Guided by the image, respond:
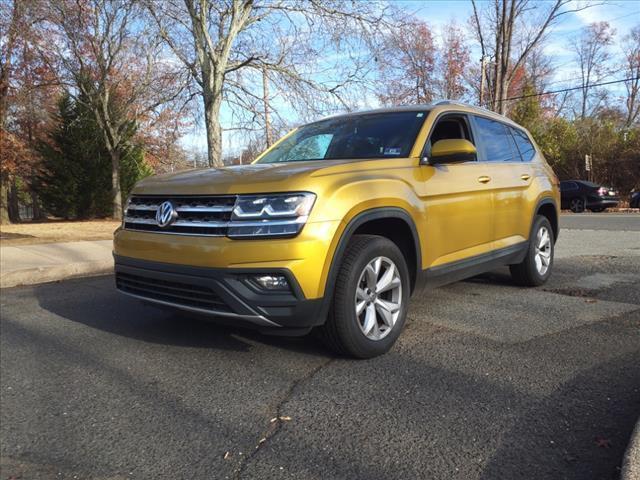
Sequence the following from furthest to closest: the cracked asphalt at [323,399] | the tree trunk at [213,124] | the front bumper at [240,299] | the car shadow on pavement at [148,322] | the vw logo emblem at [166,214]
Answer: the tree trunk at [213,124], the car shadow on pavement at [148,322], the vw logo emblem at [166,214], the front bumper at [240,299], the cracked asphalt at [323,399]

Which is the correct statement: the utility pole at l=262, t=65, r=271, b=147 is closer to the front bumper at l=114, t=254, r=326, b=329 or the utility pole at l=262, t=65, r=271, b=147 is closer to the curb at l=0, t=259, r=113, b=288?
the curb at l=0, t=259, r=113, b=288

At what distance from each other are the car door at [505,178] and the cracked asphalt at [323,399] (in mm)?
767

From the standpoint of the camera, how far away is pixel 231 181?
10.7ft

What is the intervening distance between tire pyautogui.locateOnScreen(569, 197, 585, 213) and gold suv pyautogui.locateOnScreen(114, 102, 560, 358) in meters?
21.6

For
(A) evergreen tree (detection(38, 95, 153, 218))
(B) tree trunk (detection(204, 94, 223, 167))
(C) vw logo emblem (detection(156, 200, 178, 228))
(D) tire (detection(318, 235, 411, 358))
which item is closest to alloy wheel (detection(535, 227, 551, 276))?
(D) tire (detection(318, 235, 411, 358))

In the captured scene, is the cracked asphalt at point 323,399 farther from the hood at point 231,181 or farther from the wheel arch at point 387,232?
the hood at point 231,181

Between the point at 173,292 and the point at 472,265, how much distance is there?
2.57 meters

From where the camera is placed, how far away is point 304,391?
3061mm

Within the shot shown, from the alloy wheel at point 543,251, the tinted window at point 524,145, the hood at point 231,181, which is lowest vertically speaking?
the alloy wheel at point 543,251

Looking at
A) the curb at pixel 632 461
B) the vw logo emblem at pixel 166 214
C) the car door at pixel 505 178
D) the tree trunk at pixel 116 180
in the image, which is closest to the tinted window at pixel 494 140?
the car door at pixel 505 178

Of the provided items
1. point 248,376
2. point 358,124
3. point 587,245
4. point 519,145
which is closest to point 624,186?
point 587,245

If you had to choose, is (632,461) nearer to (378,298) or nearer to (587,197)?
(378,298)

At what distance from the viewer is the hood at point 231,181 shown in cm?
313

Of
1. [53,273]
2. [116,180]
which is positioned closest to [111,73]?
[116,180]
